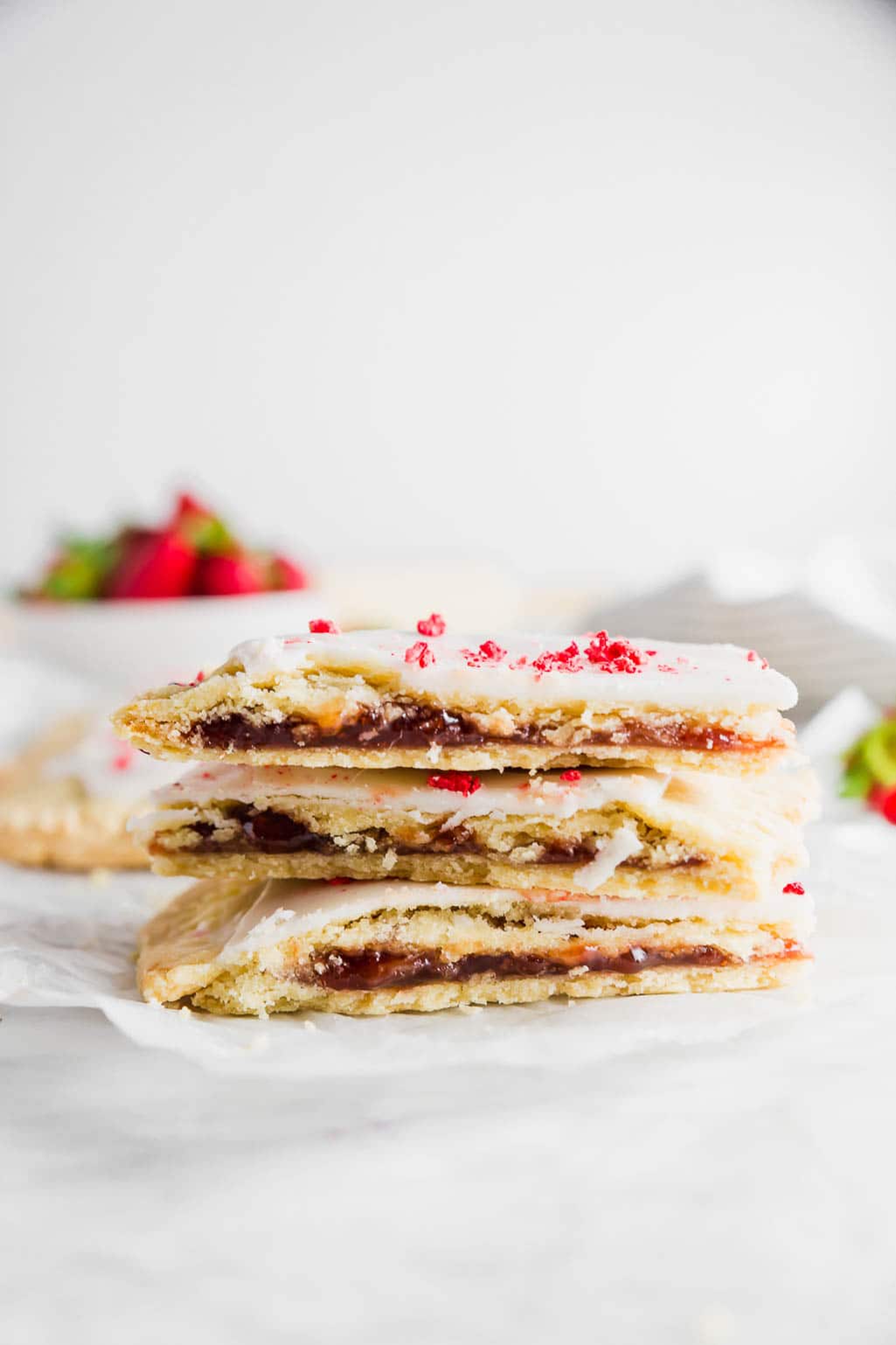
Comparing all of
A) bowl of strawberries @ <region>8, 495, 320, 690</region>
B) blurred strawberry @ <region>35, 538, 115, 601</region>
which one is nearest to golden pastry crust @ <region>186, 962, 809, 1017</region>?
bowl of strawberries @ <region>8, 495, 320, 690</region>

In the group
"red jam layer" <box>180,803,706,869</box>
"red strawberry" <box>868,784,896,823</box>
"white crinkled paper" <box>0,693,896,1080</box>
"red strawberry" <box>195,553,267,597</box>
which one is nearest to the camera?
"white crinkled paper" <box>0,693,896,1080</box>

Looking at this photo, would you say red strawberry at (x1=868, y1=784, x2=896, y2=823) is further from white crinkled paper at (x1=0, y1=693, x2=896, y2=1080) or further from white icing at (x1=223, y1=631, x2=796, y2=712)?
white icing at (x1=223, y1=631, x2=796, y2=712)

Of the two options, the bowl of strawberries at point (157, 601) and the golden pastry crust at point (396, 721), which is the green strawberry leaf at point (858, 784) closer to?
the golden pastry crust at point (396, 721)

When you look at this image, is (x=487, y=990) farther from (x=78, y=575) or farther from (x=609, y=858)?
(x=78, y=575)

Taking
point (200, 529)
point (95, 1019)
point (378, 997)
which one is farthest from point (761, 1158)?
point (200, 529)

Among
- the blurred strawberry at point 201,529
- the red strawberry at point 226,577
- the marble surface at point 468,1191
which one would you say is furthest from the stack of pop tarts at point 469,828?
the blurred strawberry at point 201,529

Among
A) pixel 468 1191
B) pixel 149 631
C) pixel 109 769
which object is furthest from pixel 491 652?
pixel 149 631

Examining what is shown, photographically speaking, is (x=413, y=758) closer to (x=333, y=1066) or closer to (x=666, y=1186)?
(x=333, y=1066)
